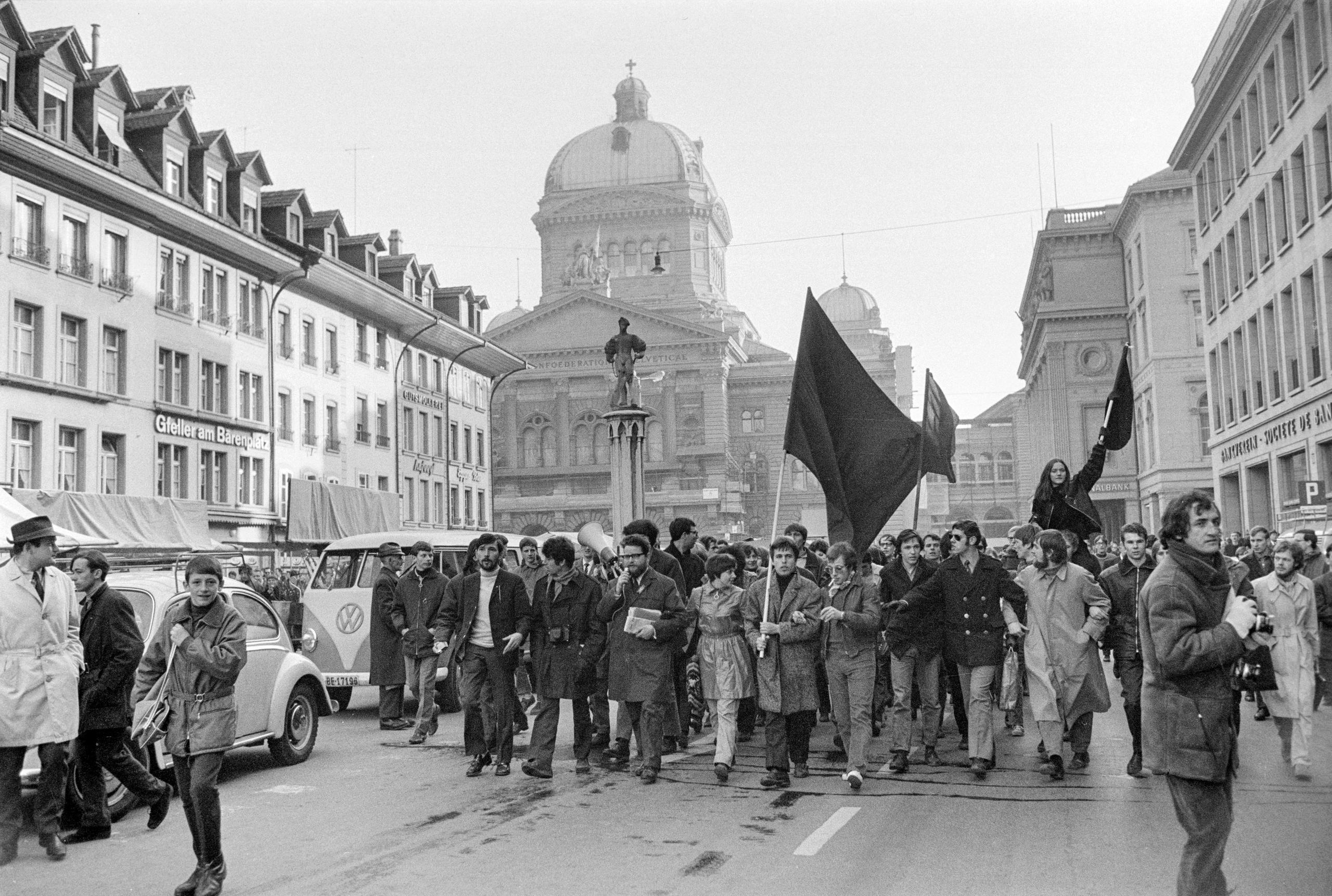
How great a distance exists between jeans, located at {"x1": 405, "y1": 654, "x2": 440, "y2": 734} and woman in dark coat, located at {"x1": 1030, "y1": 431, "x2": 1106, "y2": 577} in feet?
19.7

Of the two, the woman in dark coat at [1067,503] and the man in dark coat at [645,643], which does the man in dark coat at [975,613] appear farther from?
the woman in dark coat at [1067,503]

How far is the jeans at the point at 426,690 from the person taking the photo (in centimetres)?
1279

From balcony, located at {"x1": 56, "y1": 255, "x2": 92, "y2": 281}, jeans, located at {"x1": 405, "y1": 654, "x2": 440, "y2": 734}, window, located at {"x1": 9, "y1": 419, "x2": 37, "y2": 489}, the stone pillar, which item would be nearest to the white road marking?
jeans, located at {"x1": 405, "y1": 654, "x2": 440, "y2": 734}

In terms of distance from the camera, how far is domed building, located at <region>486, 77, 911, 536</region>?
92.2m

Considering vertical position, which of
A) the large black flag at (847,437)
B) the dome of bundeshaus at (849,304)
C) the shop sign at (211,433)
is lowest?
the large black flag at (847,437)

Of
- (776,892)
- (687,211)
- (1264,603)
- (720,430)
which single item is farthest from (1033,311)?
(776,892)

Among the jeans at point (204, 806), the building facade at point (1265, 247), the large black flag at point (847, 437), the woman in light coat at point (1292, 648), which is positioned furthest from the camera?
the building facade at point (1265, 247)

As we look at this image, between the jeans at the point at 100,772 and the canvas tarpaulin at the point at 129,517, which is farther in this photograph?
the canvas tarpaulin at the point at 129,517

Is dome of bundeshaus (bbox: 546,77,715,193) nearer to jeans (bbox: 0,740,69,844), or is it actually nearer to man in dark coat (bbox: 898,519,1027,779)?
man in dark coat (bbox: 898,519,1027,779)

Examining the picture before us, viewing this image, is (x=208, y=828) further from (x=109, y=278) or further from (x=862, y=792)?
(x=109, y=278)

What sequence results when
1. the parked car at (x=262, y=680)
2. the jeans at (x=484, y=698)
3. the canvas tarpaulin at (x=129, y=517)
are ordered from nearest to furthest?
1. the parked car at (x=262, y=680)
2. the jeans at (x=484, y=698)
3. the canvas tarpaulin at (x=129, y=517)

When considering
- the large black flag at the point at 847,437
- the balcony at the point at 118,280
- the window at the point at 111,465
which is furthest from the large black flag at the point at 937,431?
the balcony at the point at 118,280

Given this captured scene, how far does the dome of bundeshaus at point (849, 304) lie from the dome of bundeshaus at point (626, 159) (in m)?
20.4

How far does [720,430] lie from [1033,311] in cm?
2564
